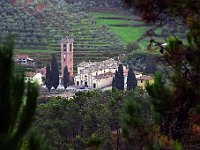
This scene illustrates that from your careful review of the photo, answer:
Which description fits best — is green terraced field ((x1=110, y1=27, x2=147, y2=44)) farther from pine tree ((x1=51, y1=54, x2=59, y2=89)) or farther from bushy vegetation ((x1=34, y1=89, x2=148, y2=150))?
bushy vegetation ((x1=34, y1=89, x2=148, y2=150))

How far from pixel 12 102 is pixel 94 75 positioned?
31124 mm

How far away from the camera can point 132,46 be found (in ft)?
125

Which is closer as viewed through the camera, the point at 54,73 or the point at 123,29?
the point at 54,73

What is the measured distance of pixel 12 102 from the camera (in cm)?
285

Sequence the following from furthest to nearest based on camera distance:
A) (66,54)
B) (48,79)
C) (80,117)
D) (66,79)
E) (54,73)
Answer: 1. (66,54)
2. (66,79)
3. (54,73)
4. (48,79)
5. (80,117)

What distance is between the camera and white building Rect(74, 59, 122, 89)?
33.7m

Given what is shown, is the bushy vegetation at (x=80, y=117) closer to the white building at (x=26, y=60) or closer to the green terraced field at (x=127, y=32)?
the white building at (x=26, y=60)

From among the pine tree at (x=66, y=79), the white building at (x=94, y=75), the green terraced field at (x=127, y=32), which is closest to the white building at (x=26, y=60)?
A: the pine tree at (x=66, y=79)

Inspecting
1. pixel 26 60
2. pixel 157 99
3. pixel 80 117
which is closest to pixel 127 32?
pixel 26 60

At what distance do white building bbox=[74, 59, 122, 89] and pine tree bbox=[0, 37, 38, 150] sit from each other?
30370 mm

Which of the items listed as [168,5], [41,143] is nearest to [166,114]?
[168,5]

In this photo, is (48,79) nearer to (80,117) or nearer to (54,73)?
Result: (54,73)

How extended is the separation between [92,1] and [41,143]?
44.6 metres

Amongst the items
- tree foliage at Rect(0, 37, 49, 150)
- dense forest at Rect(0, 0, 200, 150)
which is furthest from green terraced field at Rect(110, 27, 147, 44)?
tree foliage at Rect(0, 37, 49, 150)
